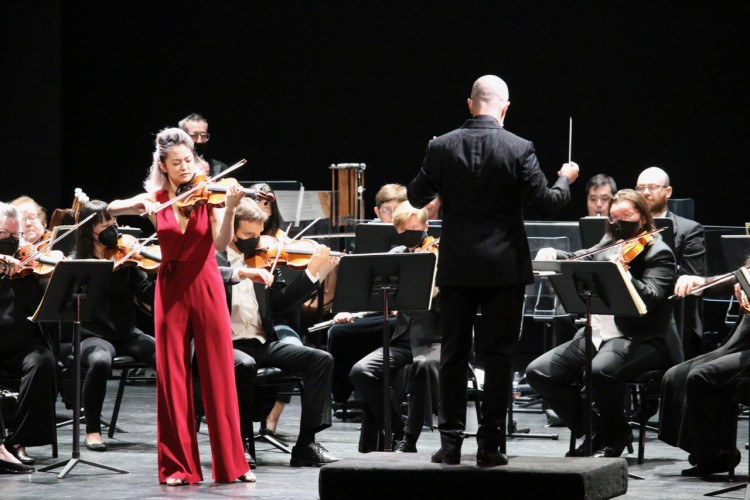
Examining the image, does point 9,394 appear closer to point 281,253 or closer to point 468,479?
point 281,253

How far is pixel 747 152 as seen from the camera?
8.01m

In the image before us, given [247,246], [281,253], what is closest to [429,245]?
[281,253]

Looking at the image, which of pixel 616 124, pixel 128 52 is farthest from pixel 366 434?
pixel 128 52

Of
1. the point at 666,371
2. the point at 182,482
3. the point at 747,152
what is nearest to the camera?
the point at 182,482

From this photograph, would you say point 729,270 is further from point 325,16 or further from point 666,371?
point 325,16

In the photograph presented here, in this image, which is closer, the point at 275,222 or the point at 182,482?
the point at 182,482

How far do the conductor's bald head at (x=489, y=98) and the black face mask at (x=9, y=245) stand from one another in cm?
246

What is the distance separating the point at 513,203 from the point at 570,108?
4601mm

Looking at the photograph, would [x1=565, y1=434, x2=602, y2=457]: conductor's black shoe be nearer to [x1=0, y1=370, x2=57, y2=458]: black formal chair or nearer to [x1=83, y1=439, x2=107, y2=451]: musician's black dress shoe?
[x1=83, y1=439, x2=107, y2=451]: musician's black dress shoe

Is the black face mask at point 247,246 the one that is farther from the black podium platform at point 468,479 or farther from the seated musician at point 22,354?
the black podium platform at point 468,479

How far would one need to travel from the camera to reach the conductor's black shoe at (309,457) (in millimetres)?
5307

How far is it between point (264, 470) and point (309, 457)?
9.1 inches

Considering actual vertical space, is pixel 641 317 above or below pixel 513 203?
below

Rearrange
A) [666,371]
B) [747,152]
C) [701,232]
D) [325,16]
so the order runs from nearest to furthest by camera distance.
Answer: [666,371], [701,232], [747,152], [325,16]
